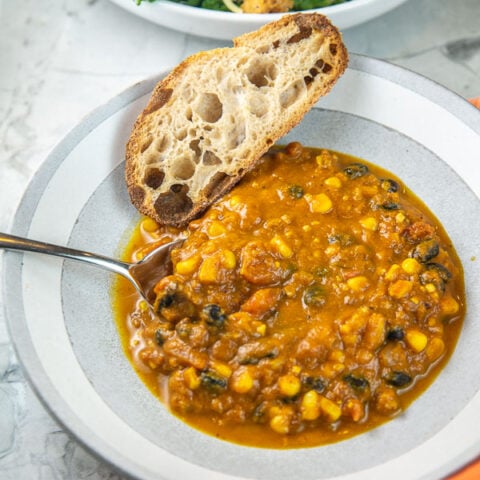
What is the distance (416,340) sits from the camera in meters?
3.74

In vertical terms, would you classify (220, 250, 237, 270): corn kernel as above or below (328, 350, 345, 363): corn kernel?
above

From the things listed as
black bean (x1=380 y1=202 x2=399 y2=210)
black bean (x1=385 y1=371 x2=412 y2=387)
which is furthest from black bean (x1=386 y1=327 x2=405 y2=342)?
black bean (x1=380 y1=202 x2=399 y2=210)

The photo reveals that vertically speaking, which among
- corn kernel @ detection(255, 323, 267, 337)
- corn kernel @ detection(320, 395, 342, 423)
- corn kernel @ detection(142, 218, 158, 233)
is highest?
corn kernel @ detection(255, 323, 267, 337)

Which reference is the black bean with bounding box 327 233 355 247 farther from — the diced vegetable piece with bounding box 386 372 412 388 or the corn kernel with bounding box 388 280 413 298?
the diced vegetable piece with bounding box 386 372 412 388

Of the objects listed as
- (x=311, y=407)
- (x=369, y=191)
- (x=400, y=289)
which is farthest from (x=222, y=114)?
(x=311, y=407)

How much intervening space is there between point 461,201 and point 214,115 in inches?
63.0

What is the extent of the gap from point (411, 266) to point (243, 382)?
3.63ft

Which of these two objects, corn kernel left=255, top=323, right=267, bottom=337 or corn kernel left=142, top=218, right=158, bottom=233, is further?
corn kernel left=142, top=218, right=158, bottom=233

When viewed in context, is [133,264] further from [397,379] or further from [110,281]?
[397,379]

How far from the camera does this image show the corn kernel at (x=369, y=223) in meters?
4.12

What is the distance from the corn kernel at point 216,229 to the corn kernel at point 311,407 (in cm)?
105

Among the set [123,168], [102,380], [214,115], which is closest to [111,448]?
[102,380]

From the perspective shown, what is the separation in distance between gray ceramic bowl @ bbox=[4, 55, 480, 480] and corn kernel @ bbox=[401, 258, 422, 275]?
1.30ft

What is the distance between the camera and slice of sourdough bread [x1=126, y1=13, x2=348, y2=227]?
448 cm
